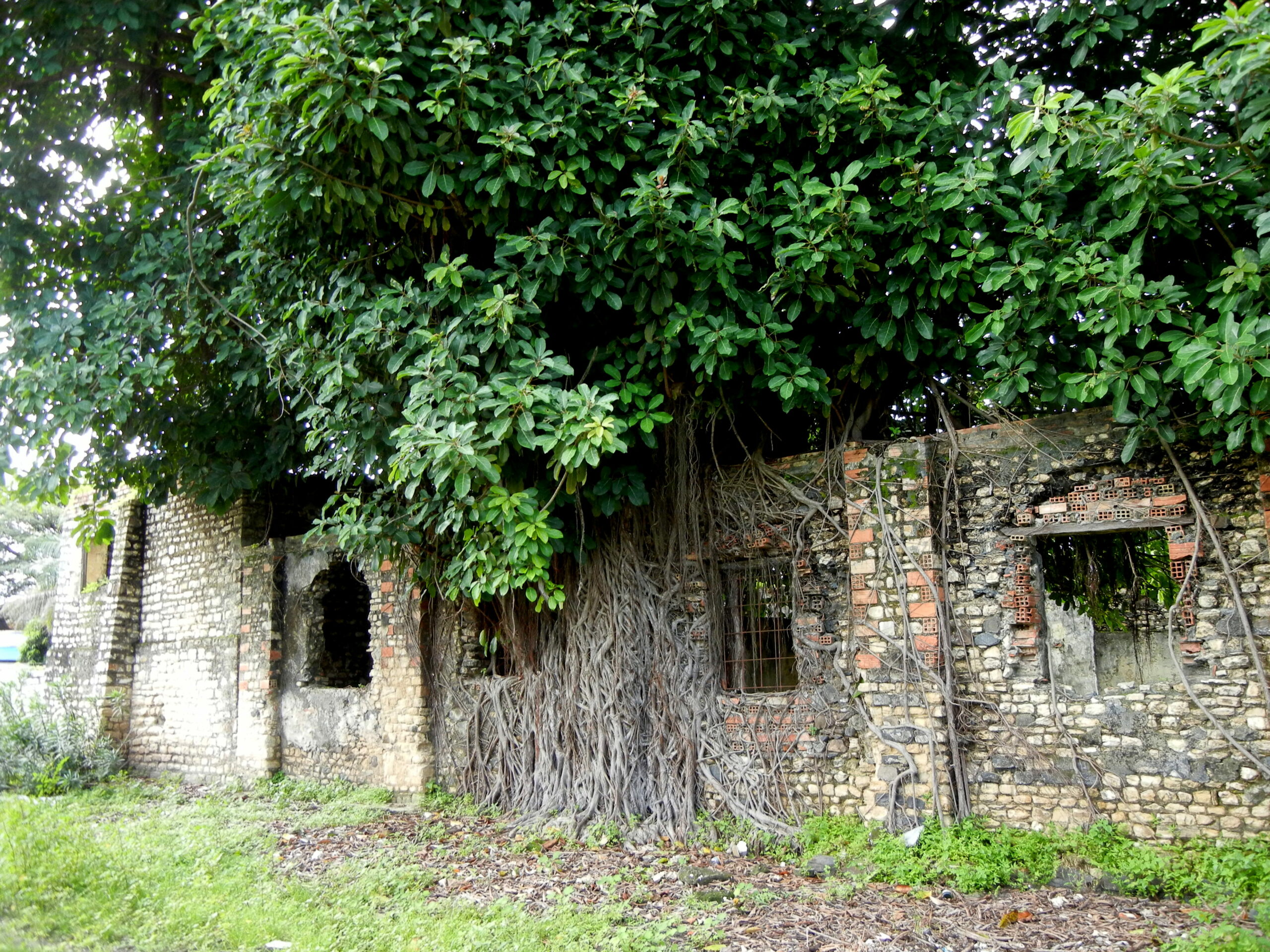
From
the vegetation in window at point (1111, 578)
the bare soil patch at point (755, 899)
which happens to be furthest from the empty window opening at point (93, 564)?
the vegetation in window at point (1111, 578)

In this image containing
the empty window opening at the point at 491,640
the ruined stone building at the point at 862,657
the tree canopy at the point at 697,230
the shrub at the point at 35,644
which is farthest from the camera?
the shrub at the point at 35,644

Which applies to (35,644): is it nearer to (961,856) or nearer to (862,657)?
(862,657)

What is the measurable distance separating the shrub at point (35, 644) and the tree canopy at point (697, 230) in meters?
15.2

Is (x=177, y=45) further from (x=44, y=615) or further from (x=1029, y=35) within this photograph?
(x=44, y=615)

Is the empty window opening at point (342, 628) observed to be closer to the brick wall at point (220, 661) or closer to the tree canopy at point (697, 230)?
the brick wall at point (220, 661)

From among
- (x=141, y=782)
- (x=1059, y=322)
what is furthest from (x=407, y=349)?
(x=141, y=782)

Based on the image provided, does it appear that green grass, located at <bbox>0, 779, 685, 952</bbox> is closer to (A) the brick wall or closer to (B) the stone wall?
(B) the stone wall

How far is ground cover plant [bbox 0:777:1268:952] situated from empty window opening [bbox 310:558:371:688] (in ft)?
10.9

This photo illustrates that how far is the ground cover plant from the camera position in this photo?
15.1ft

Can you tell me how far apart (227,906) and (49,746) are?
7162 mm

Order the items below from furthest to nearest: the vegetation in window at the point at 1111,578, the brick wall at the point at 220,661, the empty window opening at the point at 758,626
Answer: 1. the brick wall at the point at 220,661
2. the vegetation in window at the point at 1111,578
3. the empty window opening at the point at 758,626

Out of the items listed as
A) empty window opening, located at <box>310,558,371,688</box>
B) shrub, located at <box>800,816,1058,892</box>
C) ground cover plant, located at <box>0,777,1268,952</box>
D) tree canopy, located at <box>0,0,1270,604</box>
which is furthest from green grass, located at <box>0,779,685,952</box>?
empty window opening, located at <box>310,558,371,688</box>

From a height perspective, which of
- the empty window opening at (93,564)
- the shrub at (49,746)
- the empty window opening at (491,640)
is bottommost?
the shrub at (49,746)

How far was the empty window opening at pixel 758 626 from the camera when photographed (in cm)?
691
